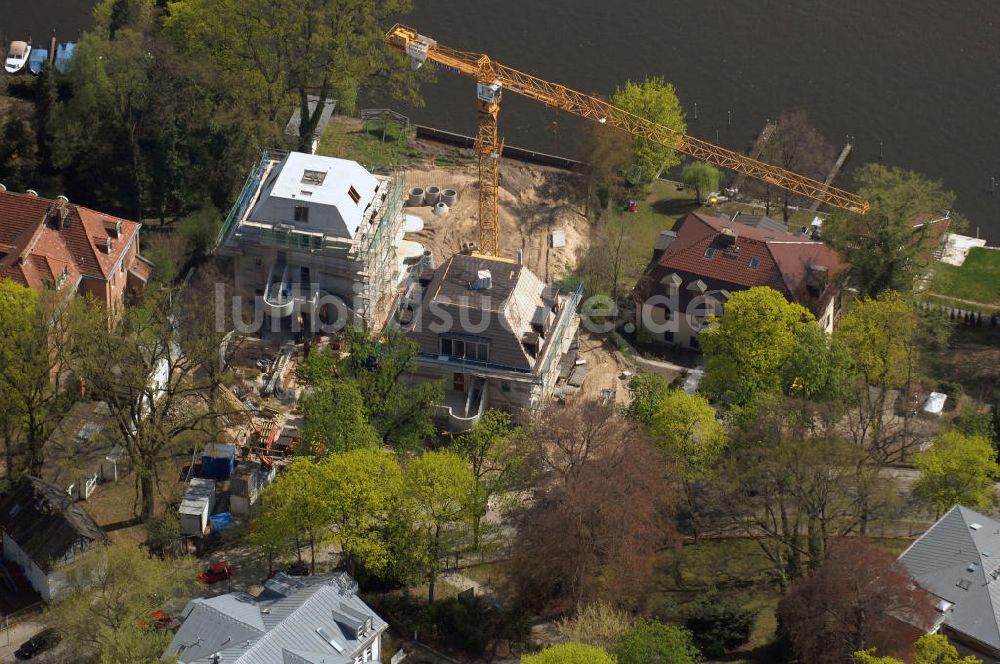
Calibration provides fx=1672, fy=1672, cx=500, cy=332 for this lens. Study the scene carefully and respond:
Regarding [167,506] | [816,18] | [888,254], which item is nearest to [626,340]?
[888,254]

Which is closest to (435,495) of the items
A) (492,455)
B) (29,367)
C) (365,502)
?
(365,502)

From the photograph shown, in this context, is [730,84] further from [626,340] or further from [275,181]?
[275,181]

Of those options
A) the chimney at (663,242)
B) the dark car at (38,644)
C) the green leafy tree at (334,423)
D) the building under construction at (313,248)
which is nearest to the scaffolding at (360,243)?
the building under construction at (313,248)

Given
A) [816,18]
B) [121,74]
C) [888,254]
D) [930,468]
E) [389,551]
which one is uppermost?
[816,18]

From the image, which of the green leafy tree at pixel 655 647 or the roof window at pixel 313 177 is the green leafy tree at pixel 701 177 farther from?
the green leafy tree at pixel 655 647

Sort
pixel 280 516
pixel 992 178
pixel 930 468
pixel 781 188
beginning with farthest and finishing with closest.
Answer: pixel 992 178 < pixel 781 188 < pixel 930 468 < pixel 280 516

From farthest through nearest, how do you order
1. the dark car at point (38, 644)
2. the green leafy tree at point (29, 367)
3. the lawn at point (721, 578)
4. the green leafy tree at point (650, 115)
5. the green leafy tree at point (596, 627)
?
1. the green leafy tree at point (650, 115)
2. the green leafy tree at point (29, 367)
3. the lawn at point (721, 578)
4. the dark car at point (38, 644)
5. the green leafy tree at point (596, 627)

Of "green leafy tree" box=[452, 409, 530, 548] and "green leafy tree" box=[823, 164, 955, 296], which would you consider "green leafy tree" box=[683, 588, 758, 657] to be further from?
"green leafy tree" box=[823, 164, 955, 296]
